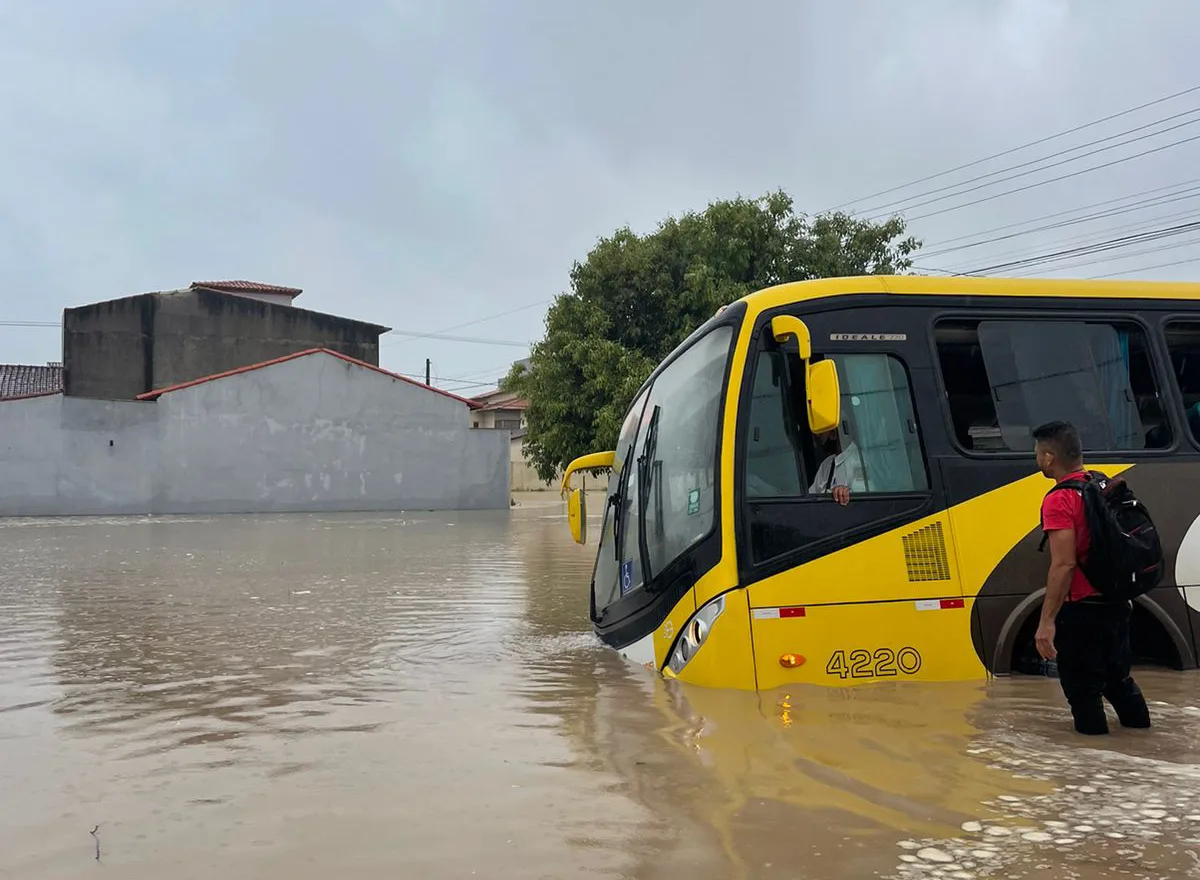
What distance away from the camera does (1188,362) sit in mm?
6719

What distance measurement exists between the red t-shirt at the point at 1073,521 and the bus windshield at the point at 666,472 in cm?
180

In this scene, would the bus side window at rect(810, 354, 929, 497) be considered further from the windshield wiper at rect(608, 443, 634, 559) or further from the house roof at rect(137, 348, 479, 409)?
the house roof at rect(137, 348, 479, 409)

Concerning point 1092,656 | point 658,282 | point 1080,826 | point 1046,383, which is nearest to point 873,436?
point 1046,383

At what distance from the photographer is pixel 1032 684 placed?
591 centimetres

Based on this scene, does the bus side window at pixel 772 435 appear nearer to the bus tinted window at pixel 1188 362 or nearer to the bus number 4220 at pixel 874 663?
the bus number 4220 at pixel 874 663

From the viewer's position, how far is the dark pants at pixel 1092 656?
4.88 meters

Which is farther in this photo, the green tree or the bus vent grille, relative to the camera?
the green tree

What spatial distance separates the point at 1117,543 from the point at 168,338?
41.7 meters

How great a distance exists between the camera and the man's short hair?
4973 mm

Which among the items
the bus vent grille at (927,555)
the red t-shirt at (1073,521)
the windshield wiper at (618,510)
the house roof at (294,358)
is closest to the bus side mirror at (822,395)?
the bus vent grille at (927,555)

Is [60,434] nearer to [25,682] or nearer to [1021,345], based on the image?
[25,682]

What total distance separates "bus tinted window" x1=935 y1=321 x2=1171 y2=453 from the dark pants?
60.1 inches

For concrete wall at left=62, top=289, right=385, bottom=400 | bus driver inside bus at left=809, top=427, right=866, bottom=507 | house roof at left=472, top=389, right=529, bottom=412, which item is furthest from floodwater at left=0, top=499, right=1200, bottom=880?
house roof at left=472, top=389, right=529, bottom=412

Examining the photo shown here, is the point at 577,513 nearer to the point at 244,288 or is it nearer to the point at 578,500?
the point at 578,500
